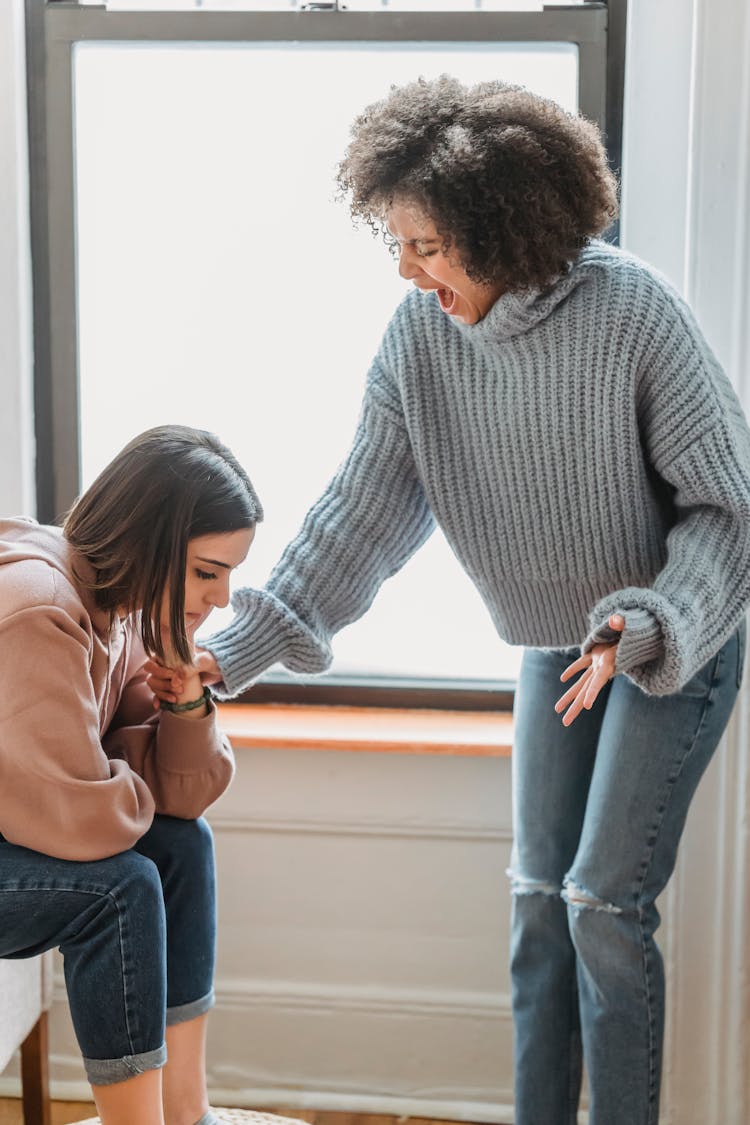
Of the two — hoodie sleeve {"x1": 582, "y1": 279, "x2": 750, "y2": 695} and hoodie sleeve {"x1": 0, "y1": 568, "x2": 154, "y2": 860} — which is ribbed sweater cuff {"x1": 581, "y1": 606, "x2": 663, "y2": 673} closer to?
hoodie sleeve {"x1": 582, "y1": 279, "x2": 750, "y2": 695}

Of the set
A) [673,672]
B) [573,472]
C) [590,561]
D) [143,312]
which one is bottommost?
[673,672]

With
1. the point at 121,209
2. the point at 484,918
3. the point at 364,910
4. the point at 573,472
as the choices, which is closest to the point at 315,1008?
the point at 364,910

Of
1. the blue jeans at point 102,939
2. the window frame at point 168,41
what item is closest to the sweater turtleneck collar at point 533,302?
the window frame at point 168,41

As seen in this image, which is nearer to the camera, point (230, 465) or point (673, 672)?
point (673, 672)

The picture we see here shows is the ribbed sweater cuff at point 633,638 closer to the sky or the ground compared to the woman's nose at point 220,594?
closer to the ground

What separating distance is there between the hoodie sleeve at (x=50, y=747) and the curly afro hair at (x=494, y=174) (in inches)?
24.7

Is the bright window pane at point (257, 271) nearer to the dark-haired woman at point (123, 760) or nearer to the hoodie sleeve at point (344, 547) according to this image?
the hoodie sleeve at point (344, 547)

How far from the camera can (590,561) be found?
4.95 ft

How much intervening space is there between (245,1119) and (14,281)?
138 cm

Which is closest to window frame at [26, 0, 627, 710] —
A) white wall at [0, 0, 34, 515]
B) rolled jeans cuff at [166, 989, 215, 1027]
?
white wall at [0, 0, 34, 515]

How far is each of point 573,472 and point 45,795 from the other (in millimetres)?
731

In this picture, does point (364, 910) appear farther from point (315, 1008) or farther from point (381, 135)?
point (381, 135)

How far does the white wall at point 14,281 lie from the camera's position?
1.93 m

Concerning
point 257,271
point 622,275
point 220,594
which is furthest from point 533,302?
point 257,271
